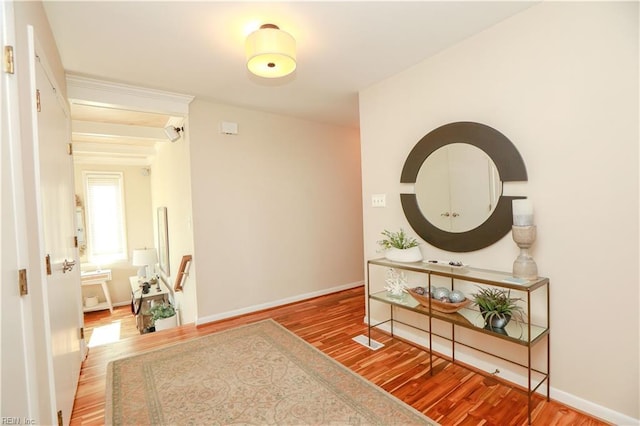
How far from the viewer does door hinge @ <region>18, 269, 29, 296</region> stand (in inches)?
44.9

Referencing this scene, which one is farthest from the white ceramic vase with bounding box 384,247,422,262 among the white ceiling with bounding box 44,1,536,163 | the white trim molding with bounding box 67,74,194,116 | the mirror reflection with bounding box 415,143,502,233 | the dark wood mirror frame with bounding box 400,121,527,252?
the white trim molding with bounding box 67,74,194,116

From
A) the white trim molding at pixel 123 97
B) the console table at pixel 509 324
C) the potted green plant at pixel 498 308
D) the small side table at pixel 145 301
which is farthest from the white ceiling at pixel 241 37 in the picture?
the small side table at pixel 145 301

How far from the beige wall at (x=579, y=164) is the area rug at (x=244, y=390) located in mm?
1051

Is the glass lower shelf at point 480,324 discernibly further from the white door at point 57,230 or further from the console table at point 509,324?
the white door at point 57,230

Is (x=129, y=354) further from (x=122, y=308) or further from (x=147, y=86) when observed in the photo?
(x=122, y=308)

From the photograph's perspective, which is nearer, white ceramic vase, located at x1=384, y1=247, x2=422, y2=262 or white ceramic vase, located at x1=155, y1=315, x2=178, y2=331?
white ceramic vase, located at x1=384, y1=247, x2=422, y2=262

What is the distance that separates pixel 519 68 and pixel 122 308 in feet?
24.5

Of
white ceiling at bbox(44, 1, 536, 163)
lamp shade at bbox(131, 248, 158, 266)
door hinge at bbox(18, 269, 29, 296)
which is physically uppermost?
white ceiling at bbox(44, 1, 536, 163)

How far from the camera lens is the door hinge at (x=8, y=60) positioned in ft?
3.77

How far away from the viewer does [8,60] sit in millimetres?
1166

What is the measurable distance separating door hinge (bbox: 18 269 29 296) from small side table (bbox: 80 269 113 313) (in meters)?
5.57

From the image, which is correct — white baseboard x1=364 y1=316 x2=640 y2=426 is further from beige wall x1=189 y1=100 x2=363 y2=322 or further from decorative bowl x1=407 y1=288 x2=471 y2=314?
beige wall x1=189 y1=100 x2=363 y2=322

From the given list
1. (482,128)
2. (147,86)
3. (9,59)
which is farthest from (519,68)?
(147,86)

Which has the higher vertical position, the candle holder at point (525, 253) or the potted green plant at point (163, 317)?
the candle holder at point (525, 253)
